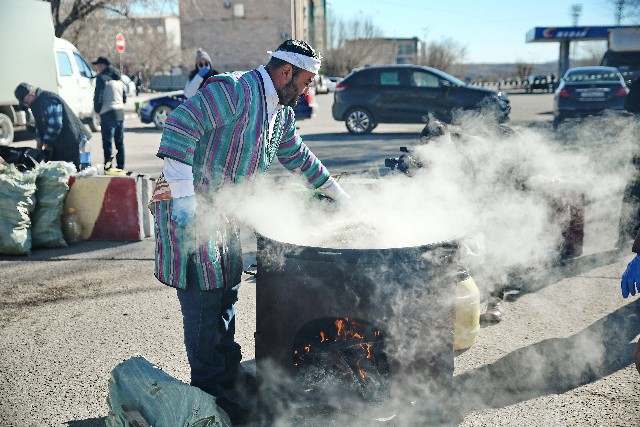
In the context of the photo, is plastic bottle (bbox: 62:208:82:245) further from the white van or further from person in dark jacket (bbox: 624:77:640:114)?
the white van

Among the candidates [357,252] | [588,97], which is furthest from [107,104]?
[588,97]

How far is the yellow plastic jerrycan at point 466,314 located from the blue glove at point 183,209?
1.81 meters

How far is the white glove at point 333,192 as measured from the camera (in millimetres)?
3404

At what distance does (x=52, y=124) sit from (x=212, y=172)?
192 inches

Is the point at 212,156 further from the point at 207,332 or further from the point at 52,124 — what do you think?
the point at 52,124

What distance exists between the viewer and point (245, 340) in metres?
4.02

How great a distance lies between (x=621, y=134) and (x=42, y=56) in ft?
41.7

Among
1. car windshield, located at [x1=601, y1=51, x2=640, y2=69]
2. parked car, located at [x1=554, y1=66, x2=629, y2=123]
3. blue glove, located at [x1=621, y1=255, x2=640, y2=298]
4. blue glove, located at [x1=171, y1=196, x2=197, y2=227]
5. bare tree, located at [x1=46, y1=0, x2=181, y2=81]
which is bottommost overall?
blue glove, located at [x1=621, y1=255, x2=640, y2=298]

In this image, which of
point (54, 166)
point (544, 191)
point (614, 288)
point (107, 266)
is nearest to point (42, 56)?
point (54, 166)

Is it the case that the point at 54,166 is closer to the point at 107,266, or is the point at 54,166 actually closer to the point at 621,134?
the point at 107,266

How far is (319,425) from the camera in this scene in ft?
9.44

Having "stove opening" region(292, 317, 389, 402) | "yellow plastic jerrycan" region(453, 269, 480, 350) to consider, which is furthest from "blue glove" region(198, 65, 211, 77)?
"stove opening" region(292, 317, 389, 402)

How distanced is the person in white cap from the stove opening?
18.4 inches

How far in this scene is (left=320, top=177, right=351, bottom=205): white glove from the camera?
3404mm
